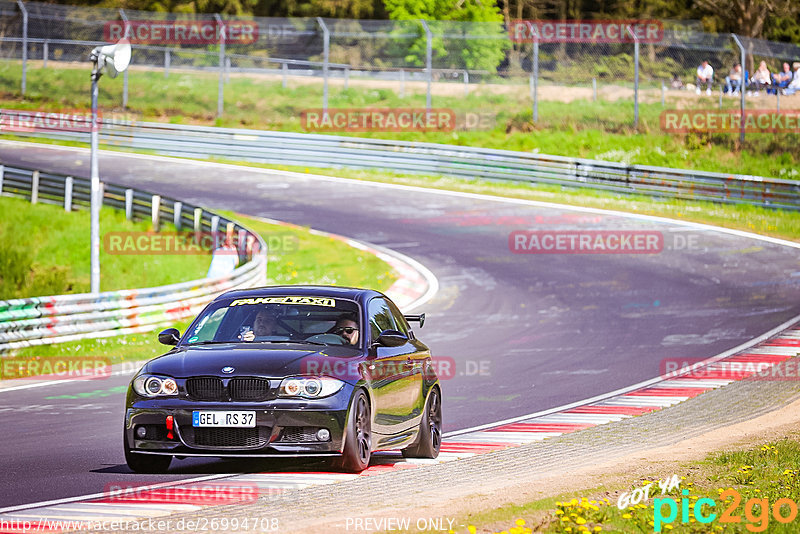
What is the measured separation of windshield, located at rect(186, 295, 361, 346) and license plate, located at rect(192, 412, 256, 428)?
1.06m

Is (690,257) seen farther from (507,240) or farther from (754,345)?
(754,345)

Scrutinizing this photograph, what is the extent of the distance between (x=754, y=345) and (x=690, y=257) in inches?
329

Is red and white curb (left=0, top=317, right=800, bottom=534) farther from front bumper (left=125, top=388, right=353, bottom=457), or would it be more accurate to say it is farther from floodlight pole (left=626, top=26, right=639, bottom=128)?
floodlight pole (left=626, top=26, right=639, bottom=128)

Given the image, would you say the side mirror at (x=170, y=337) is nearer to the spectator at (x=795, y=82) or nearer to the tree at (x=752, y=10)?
the spectator at (x=795, y=82)

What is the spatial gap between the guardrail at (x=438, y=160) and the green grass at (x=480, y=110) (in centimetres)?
201

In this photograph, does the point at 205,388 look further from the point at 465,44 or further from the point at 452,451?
the point at 465,44

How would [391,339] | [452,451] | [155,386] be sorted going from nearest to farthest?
[155,386] < [391,339] < [452,451]

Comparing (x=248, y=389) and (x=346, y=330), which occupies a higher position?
(x=346, y=330)

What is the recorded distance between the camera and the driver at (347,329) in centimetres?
945

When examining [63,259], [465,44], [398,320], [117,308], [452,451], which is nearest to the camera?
[398,320]

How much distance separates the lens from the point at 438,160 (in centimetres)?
3675

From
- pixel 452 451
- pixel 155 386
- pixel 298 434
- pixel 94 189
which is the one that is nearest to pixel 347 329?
pixel 298 434

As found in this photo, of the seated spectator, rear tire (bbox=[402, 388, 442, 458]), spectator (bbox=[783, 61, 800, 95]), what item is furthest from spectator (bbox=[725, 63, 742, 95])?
rear tire (bbox=[402, 388, 442, 458])

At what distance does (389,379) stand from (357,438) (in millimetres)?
867
